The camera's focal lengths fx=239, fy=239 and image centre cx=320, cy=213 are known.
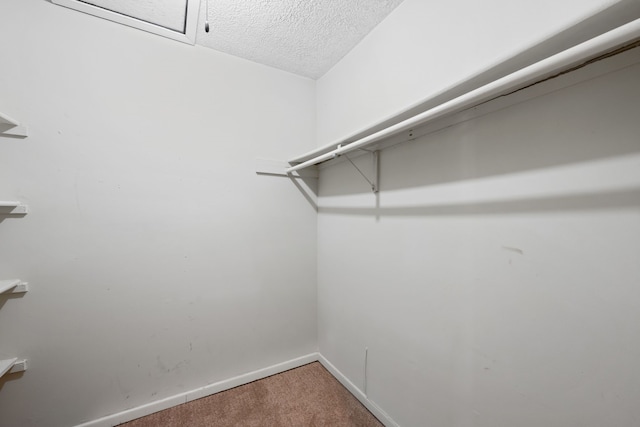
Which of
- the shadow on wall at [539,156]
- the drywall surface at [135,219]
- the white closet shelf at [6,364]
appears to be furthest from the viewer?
the drywall surface at [135,219]

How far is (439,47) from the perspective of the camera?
1.14m

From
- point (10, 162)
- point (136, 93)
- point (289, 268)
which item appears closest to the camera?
point (10, 162)

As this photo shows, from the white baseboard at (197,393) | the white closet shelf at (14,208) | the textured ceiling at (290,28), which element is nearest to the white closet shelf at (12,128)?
the white closet shelf at (14,208)

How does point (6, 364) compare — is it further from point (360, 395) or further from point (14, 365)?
point (360, 395)

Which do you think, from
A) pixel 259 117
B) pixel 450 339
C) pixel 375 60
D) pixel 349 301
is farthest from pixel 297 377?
pixel 375 60

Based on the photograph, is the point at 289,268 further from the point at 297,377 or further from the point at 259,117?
the point at 259,117

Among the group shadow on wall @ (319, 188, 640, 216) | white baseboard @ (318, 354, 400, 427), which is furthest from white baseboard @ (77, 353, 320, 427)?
shadow on wall @ (319, 188, 640, 216)

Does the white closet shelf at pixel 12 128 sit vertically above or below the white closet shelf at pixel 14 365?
above

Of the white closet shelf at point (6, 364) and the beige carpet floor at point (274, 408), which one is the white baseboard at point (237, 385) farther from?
the white closet shelf at point (6, 364)

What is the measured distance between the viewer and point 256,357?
1864mm

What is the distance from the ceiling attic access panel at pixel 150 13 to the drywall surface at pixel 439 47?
103 cm

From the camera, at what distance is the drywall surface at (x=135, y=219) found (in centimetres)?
128

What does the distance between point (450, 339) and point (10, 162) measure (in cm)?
236

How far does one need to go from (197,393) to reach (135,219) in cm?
125
